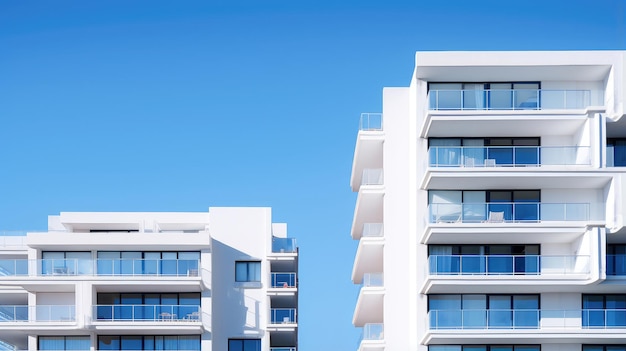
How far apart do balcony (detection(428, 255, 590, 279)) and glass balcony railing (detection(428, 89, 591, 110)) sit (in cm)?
575

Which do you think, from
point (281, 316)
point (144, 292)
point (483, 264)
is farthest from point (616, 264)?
point (144, 292)

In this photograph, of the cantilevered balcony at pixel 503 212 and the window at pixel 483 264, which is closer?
the window at pixel 483 264

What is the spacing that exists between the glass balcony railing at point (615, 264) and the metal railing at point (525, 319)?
1501mm

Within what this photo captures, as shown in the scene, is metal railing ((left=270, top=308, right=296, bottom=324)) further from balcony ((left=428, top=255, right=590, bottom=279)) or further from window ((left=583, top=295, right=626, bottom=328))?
window ((left=583, top=295, right=626, bottom=328))

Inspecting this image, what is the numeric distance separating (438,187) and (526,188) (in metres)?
3.45

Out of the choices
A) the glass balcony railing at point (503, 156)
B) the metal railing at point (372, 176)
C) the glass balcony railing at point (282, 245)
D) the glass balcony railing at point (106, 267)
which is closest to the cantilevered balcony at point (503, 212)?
the glass balcony railing at point (503, 156)

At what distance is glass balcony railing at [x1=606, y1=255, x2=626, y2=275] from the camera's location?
149 ft

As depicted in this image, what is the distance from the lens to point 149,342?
2210 inches

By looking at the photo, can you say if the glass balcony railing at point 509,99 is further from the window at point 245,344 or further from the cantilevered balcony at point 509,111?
the window at point 245,344

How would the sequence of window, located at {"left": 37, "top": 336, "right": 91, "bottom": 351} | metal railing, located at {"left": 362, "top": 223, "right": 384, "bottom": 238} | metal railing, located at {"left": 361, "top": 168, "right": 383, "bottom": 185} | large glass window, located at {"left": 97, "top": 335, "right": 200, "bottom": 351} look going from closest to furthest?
metal railing, located at {"left": 361, "top": 168, "right": 383, "bottom": 185}, metal railing, located at {"left": 362, "top": 223, "right": 384, "bottom": 238}, window, located at {"left": 37, "top": 336, "right": 91, "bottom": 351}, large glass window, located at {"left": 97, "top": 335, "right": 200, "bottom": 351}

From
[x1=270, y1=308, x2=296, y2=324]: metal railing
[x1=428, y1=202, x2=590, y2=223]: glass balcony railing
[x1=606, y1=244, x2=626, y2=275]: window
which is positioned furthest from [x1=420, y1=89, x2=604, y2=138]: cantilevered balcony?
[x1=270, y1=308, x2=296, y2=324]: metal railing

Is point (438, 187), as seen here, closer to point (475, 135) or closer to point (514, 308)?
point (475, 135)

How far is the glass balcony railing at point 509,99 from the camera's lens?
45.9 m

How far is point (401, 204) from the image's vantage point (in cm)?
4850
